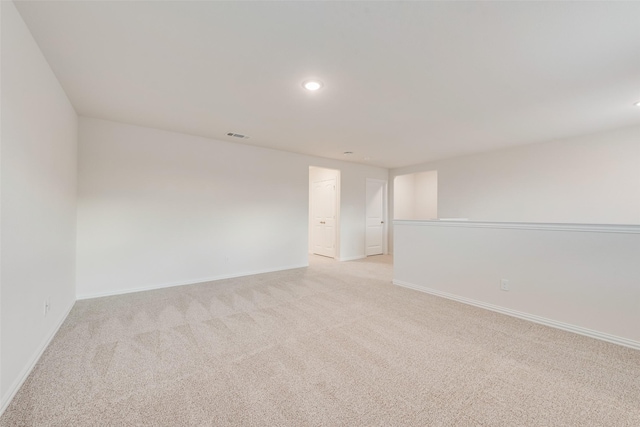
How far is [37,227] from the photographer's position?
204cm

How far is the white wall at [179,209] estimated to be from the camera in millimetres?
3506

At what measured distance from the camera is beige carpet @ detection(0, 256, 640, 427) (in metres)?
1.49

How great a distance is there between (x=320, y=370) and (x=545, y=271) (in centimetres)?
265

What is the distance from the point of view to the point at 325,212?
6.86m

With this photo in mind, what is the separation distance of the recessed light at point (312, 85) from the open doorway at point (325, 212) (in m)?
3.62

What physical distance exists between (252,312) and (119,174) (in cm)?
276

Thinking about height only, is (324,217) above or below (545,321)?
above

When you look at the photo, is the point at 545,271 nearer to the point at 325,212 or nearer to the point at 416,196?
the point at 325,212

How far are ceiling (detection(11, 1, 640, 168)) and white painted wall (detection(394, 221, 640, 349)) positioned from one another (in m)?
1.49

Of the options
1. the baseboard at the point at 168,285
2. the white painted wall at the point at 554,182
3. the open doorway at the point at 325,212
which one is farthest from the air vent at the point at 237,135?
the white painted wall at the point at 554,182

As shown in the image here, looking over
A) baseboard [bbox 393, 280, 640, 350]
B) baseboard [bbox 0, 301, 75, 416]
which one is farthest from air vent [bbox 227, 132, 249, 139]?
baseboard [bbox 393, 280, 640, 350]

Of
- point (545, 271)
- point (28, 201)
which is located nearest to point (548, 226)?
point (545, 271)

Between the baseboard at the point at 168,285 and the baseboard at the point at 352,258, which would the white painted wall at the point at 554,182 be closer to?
the baseboard at the point at 352,258

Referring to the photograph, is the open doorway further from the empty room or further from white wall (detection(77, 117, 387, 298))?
the empty room
